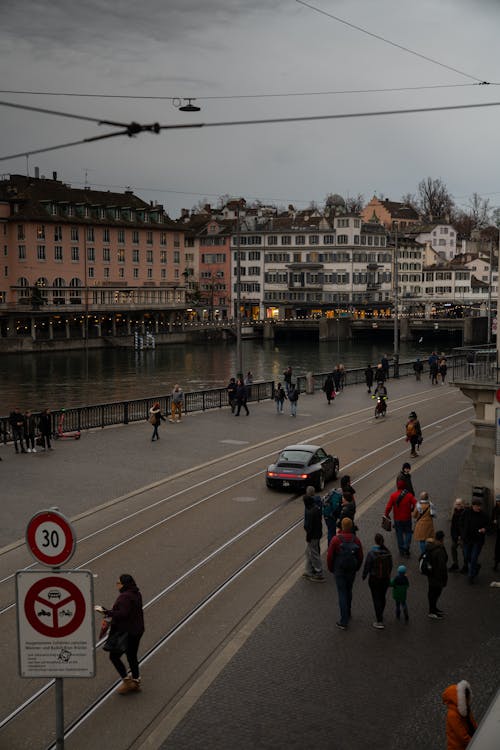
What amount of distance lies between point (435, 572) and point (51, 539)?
7.31 meters

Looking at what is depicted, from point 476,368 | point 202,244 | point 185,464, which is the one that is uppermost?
point 202,244

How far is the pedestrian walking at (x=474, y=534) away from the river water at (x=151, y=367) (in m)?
41.5

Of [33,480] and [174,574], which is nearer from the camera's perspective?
[174,574]

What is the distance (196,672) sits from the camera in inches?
412

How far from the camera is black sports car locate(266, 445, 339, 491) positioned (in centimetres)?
2105

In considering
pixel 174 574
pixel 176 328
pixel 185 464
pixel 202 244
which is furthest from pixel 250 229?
pixel 174 574

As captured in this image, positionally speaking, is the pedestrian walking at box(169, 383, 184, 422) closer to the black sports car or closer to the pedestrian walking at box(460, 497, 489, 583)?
the black sports car

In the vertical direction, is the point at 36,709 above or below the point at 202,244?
below

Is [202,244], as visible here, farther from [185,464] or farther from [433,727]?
[433,727]

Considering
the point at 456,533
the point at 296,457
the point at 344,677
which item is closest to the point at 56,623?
the point at 344,677

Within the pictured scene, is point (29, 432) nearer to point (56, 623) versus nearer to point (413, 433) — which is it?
point (413, 433)

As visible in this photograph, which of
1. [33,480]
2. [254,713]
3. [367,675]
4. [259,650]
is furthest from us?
[33,480]

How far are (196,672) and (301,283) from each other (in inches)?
4893

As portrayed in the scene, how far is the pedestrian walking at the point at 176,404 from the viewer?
110 ft
